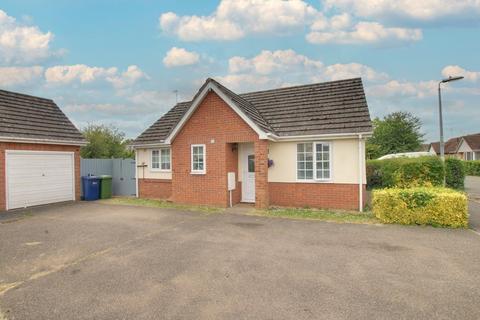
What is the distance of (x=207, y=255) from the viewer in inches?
243

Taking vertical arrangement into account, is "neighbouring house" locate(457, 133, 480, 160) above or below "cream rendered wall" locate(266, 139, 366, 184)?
above

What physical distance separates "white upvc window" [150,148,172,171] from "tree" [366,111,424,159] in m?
29.5

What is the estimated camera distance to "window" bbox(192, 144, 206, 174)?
12375 mm

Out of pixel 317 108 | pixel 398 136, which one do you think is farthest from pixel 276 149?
pixel 398 136

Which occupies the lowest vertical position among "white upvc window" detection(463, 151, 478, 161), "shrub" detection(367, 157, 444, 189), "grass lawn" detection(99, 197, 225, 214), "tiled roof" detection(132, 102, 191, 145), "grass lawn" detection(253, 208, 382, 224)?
"grass lawn" detection(253, 208, 382, 224)

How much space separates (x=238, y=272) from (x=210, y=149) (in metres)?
7.50

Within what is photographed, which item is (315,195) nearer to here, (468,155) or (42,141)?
(42,141)

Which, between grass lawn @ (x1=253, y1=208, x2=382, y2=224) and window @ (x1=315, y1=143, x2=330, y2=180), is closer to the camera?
grass lawn @ (x1=253, y1=208, x2=382, y2=224)

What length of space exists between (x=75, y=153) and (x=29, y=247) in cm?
891

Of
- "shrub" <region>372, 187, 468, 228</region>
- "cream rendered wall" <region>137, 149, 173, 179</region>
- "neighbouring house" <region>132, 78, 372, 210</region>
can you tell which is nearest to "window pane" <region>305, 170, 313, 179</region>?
"neighbouring house" <region>132, 78, 372, 210</region>

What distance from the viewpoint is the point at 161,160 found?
48.9 feet

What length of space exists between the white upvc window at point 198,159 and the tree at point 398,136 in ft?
98.2

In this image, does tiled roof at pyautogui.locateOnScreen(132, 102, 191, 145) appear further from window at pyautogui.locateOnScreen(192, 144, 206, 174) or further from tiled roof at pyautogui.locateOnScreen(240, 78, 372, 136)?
tiled roof at pyautogui.locateOnScreen(240, 78, 372, 136)

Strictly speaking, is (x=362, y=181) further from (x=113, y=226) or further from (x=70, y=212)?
(x=70, y=212)
